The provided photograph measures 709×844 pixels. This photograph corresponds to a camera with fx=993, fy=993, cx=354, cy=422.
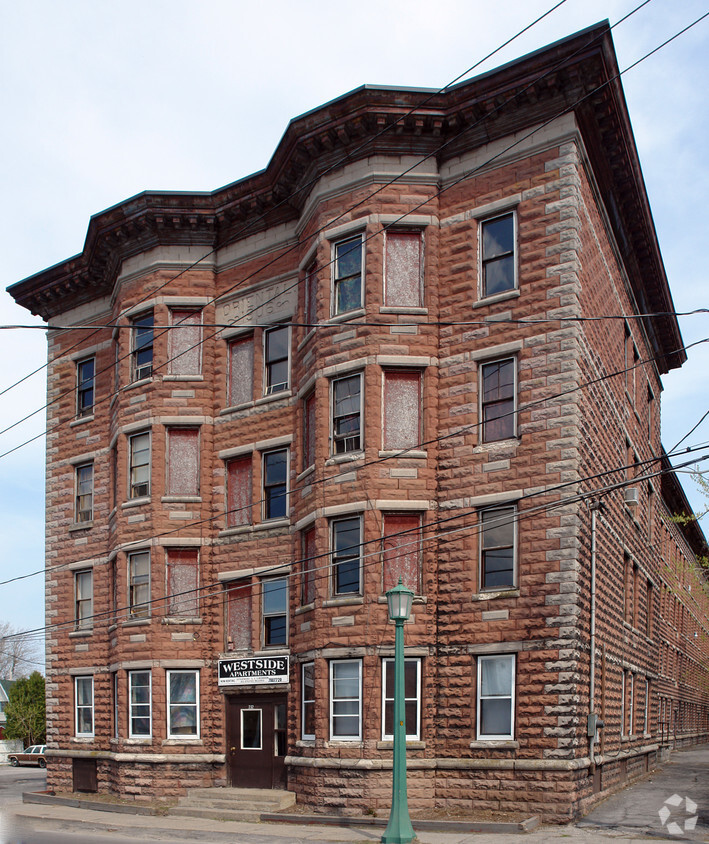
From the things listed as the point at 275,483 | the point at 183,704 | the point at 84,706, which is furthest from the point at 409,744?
the point at 84,706

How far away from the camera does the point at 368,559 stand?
844 inches

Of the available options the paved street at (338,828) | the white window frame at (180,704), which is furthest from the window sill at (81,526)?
the paved street at (338,828)

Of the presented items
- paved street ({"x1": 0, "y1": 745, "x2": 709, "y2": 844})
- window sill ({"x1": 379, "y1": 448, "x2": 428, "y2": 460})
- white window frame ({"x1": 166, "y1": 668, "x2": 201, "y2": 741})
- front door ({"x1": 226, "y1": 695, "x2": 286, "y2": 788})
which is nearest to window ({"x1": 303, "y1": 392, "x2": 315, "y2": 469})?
window sill ({"x1": 379, "y1": 448, "x2": 428, "y2": 460})

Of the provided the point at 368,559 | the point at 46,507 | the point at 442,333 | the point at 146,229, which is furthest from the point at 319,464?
the point at 46,507

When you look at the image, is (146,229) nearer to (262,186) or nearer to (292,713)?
(262,186)

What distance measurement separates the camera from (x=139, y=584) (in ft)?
86.7

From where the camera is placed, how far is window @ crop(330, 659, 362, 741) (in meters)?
21.0

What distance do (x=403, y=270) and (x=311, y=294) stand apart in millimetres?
2839

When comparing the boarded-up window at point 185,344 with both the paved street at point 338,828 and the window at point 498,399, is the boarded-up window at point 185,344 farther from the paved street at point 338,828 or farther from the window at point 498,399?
the paved street at point 338,828

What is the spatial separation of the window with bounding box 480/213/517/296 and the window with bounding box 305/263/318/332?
4165mm

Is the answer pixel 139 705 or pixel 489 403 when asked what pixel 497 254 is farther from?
pixel 139 705

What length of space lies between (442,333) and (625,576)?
9.07 metres

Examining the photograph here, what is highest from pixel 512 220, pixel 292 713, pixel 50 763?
pixel 512 220

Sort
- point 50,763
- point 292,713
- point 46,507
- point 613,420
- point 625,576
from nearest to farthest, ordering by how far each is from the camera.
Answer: point 292,713
point 613,420
point 625,576
point 50,763
point 46,507
